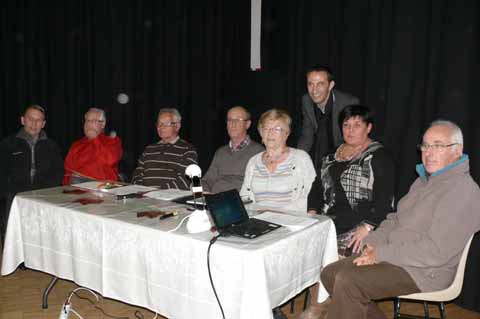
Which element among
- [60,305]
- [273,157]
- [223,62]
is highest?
[223,62]

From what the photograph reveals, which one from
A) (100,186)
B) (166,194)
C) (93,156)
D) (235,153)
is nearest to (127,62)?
(93,156)

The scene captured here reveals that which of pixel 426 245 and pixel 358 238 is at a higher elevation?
pixel 426 245

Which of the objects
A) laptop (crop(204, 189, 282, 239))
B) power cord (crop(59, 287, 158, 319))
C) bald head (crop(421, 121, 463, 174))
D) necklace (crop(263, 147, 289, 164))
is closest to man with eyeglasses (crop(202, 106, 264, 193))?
necklace (crop(263, 147, 289, 164))

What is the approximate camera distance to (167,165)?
3.58 meters

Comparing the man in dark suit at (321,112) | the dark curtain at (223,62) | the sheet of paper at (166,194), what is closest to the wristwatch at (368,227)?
the man in dark suit at (321,112)

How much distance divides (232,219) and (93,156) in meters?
2.17

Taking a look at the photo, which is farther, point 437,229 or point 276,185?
point 276,185

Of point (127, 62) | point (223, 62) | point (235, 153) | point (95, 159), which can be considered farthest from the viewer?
point (127, 62)

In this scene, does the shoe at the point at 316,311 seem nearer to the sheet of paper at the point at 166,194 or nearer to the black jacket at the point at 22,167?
the sheet of paper at the point at 166,194

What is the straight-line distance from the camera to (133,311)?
2.75 meters

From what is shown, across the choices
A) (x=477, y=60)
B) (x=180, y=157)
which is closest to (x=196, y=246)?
(x=180, y=157)

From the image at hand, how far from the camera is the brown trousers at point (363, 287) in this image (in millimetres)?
1996

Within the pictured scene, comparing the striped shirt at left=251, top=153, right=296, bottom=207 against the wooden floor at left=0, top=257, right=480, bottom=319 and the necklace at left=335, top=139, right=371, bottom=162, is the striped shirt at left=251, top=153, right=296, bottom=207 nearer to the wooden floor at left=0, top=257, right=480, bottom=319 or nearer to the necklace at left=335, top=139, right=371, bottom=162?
the necklace at left=335, top=139, right=371, bottom=162

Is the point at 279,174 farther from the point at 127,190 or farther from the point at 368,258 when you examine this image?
the point at 127,190
